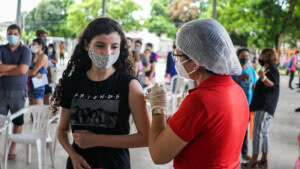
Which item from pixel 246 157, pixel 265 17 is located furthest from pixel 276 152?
pixel 265 17

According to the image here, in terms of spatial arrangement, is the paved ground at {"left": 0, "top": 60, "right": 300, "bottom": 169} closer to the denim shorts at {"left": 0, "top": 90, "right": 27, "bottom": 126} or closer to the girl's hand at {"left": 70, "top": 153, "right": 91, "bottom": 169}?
the denim shorts at {"left": 0, "top": 90, "right": 27, "bottom": 126}

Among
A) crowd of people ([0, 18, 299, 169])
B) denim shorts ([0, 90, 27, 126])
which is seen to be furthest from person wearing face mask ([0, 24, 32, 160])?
crowd of people ([0, 18, 299, 169])

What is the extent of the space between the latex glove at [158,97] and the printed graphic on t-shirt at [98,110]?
0.22 meters

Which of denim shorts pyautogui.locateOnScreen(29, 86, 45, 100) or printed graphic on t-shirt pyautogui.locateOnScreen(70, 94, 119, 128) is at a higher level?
printed graphic on t-shirt pyautogui.locateOnScreen(70, 94, 119, 128)

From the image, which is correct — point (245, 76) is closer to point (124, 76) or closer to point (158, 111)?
point (124, 76)

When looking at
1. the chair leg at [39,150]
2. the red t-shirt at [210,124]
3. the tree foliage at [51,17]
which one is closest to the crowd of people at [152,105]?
the red t-shirt at [210,124]

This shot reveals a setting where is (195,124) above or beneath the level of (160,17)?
beneath

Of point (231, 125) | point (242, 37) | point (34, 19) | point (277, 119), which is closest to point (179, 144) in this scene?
point (231, 125)

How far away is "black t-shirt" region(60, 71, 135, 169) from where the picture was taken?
1.42 metres

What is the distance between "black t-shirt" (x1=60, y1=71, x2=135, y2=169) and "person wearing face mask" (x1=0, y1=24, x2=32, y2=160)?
8.02 feet

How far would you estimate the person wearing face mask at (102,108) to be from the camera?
1.41 metres

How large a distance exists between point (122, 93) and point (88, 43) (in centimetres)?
33

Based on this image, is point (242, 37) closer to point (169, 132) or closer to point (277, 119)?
point (277, 119)

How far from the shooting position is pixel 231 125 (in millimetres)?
1082
